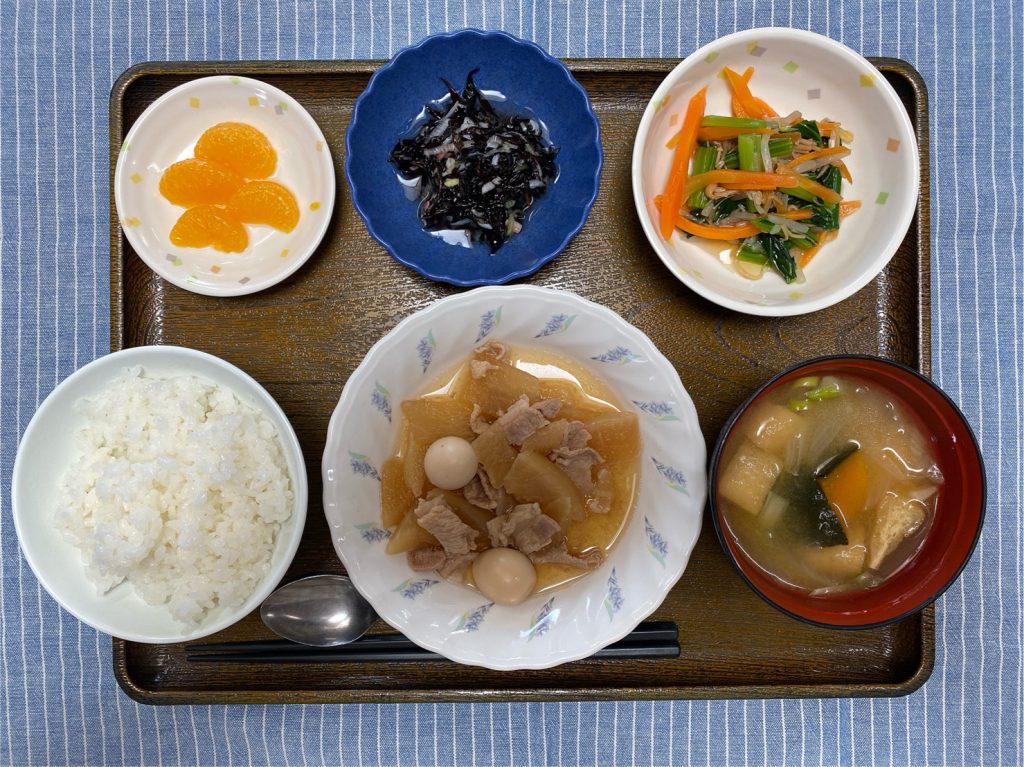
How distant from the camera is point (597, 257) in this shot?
176cm

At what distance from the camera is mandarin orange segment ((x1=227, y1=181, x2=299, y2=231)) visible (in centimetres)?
177

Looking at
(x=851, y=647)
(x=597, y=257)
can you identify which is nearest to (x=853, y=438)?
(x=851, y=647)

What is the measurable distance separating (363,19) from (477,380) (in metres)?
1.17

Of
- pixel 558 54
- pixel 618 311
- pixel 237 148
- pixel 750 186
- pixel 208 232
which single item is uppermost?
pixel 558 54

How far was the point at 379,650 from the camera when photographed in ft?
5.65

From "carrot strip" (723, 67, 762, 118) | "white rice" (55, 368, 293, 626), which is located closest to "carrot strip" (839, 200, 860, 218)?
"carrot strip" (723, 67, 762, 118)

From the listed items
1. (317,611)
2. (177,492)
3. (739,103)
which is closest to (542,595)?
(317,611)

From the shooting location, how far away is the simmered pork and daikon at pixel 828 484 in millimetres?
1542

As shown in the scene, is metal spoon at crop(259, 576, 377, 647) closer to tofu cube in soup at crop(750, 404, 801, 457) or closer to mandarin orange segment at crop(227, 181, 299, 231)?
mandarin orange segment at crop(227, 181, 299, 231)

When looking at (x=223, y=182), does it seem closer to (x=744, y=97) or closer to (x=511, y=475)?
(x=511, y=475)

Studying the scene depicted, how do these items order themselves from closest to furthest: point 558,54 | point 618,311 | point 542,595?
point 542,595, point 618,311, point 558,54

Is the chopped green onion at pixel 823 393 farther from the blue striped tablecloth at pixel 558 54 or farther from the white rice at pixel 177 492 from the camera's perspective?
the white rice at pixel 177 492

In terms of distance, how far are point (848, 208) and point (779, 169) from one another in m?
0.22

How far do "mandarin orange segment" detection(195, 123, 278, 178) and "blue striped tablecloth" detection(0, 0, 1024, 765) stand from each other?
0.33m
